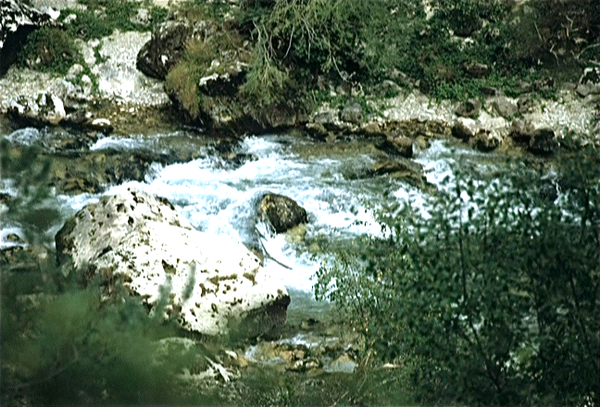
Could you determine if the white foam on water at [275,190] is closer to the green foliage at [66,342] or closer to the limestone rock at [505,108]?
the limestone rock at [505,108]

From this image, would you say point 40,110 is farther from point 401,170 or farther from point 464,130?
point 464,130

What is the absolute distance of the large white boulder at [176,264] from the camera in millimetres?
7758

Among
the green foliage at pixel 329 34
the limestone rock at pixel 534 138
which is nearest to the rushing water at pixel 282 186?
the limestone rock at pixel 534 138

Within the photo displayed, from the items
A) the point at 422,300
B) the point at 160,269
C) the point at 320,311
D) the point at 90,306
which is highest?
the point at 90,306

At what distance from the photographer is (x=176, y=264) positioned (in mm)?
8008

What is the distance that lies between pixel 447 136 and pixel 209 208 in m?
4.41

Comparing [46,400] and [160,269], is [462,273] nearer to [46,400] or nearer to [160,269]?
[46,400]

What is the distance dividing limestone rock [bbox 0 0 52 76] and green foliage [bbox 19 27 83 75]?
118 mm

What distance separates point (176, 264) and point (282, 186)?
13.1 ft

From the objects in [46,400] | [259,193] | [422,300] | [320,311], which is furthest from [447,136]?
[46,400]

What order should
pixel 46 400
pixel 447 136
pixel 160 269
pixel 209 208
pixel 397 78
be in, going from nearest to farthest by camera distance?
pixel 46 400 < pixel 160 269 < pixel 209 208 < pixel 447 136 < pixel 397 78

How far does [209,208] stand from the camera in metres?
11.1

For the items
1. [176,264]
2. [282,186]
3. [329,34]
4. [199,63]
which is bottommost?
[282,186]

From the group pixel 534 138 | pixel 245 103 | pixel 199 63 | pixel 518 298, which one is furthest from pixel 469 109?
pixel 518 298
